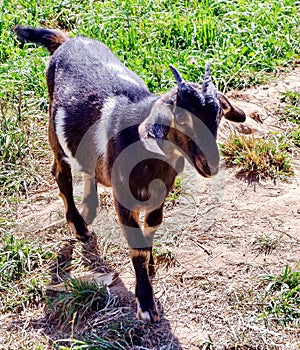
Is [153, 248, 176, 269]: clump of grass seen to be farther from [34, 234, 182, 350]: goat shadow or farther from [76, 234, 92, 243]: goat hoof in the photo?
[76, 234, 92, 243]: goat hoof

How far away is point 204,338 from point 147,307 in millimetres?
366

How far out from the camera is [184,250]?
4.64 metres

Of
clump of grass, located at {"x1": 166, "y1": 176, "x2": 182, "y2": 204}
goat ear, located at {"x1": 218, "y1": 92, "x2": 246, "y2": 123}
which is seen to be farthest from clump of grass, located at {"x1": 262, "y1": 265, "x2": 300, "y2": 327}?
clump of grass, located at {"x1": 166, "y1": 176, "x2": 182, "y2": 204}

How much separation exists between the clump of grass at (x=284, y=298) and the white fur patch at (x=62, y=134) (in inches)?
55.8

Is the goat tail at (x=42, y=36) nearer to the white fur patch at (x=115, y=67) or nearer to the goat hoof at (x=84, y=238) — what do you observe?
the white fur patch at (x=115, y=67)

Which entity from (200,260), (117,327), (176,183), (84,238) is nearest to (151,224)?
(200,260)

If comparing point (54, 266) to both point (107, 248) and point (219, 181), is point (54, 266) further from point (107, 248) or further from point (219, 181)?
point (219, 181)

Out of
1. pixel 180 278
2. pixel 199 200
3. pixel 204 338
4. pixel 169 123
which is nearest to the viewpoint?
pixel 169 123

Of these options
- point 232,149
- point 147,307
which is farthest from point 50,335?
point 232,149

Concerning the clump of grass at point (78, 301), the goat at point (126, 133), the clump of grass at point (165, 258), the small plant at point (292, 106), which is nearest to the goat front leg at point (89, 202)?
the goat at point (126, 133)

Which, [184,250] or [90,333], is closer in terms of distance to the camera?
[90,333]

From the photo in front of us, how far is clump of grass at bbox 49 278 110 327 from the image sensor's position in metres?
4.11

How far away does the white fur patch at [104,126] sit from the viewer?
165 inches

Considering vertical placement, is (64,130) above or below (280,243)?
above
